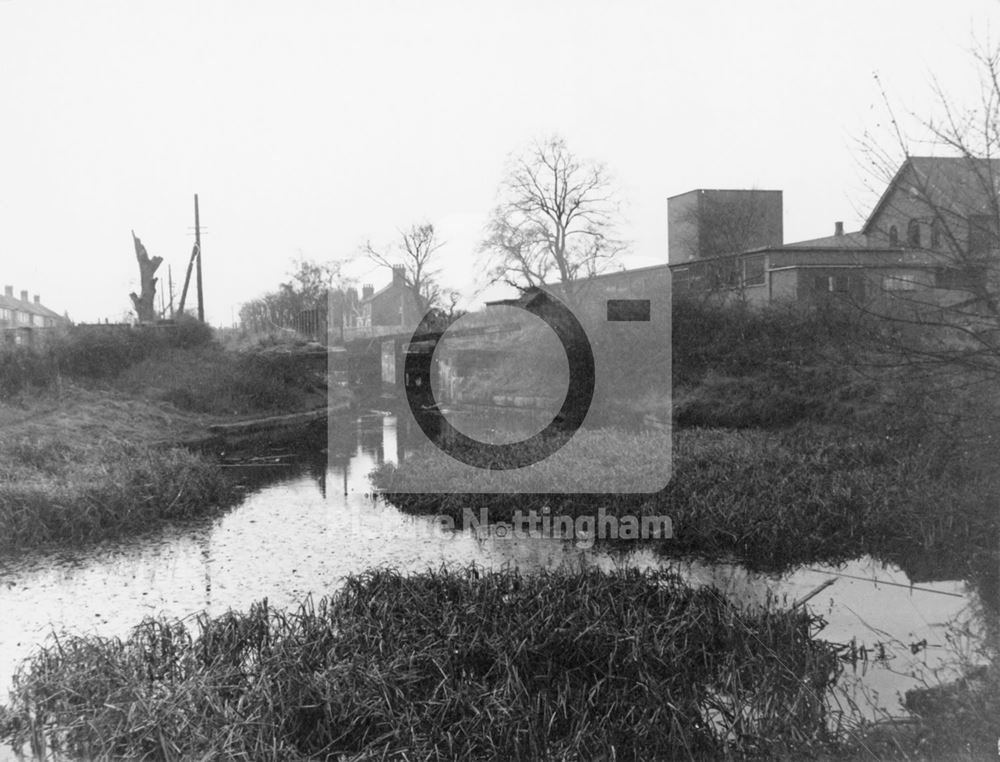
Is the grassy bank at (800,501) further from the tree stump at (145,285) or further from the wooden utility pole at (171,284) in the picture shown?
the wooden utility pole at (171,284)

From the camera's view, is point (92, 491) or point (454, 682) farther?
point (92, 491)

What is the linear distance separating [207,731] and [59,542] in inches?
218

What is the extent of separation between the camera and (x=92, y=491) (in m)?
9.23

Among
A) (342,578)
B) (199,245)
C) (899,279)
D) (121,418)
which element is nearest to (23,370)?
(121,418)

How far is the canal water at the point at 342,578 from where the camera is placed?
514cm

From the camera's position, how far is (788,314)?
18.7m

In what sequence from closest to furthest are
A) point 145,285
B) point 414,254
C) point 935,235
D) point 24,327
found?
point 935,235 < point 414,254 < point 145,285 < point 24,327

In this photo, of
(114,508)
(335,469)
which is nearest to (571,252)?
(335,469)

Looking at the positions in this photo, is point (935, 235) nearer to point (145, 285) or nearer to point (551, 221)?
point (551, 221)

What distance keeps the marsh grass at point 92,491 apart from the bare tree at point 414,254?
16.7ft

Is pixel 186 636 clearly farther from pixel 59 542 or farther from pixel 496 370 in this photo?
pixel 496 370

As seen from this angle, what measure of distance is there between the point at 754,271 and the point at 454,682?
22.5 m

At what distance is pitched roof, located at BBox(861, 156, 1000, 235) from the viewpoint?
5.25 m

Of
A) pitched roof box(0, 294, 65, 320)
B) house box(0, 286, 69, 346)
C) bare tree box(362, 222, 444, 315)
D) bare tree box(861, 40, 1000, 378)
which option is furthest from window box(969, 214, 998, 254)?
pitched roof box(0, 294, 65, 320)
